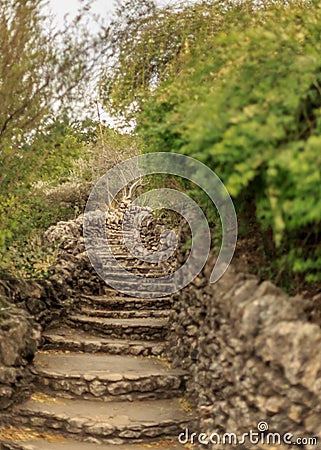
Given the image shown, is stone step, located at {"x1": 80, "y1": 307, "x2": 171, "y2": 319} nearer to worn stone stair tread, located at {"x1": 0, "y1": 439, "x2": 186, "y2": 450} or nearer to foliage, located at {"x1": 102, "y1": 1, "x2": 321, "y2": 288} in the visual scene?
worn stone stair tread, located at {"x1": 0, "y1": 439, "x2": 186, "y2": 450}

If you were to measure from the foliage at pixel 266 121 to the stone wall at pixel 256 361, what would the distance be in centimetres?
44

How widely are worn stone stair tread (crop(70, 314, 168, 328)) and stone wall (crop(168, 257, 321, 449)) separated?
10.3ft

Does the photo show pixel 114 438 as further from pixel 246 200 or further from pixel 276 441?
pixel 246 200

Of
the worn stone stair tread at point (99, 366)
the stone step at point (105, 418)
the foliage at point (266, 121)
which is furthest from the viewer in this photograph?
the worn stone stair tread at point (99, 366)

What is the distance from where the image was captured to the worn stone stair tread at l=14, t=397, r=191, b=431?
6453 millimetres

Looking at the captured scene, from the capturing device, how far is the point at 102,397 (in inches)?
284

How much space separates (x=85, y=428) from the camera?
642 centimetres

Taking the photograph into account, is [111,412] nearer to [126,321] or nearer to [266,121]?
[126,321]

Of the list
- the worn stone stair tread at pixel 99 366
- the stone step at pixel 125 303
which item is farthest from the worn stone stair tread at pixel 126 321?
the worn stone stair tread at pixel 99 366

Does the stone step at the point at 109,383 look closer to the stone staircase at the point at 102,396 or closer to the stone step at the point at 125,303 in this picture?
the stone staircase at the point at 102,396

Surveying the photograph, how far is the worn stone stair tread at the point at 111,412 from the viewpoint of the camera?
6.45 meters

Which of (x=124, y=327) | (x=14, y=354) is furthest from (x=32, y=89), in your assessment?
(x=124, y=327)

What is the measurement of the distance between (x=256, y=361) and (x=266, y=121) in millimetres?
2137

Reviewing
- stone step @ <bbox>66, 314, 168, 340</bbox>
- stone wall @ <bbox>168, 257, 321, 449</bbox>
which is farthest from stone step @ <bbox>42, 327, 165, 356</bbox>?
stone wall @ <bbox>168, 257, 321, 449</bbox>
